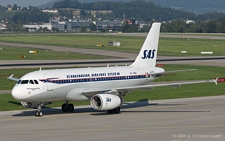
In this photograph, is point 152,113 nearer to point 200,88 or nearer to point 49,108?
point 49,108

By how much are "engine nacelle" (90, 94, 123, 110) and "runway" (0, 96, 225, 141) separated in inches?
33.8

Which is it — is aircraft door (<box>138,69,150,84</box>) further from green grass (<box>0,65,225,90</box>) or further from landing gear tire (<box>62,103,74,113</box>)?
green grass (<box>0,65,225,90</box>)

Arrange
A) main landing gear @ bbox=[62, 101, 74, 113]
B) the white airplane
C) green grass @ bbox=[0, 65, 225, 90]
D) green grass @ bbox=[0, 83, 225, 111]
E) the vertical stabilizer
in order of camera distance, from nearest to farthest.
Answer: the white airplane
main landing gear @ bbox=[62, 101, 74, 113]
the vertical stabilizer
green grass @ bbox=[0, 83, 225, 111]
green grass @ bbox=[0, 65, 225, 90]

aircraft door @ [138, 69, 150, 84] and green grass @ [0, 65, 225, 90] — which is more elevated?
aircraft door @ [138, 69, 150, 84]

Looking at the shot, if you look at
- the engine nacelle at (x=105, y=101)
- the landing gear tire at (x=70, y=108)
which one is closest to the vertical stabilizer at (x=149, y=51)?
the engine nacelle at (x=105, y=101)

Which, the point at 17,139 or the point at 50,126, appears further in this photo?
the point at 50,126

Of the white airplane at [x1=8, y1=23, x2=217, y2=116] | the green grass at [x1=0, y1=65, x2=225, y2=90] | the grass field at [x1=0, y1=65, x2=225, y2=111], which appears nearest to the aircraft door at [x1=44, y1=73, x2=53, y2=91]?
the white airplane at [x1=8, y1=23, x2=217, y2=116]

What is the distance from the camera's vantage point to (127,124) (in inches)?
1619

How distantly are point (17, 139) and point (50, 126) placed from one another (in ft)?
17.8

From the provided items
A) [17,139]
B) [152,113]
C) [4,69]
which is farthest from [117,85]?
[4,69]

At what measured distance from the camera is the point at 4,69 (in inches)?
3351

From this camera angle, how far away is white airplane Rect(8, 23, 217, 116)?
44.3 metres

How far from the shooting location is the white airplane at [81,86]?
145 feet

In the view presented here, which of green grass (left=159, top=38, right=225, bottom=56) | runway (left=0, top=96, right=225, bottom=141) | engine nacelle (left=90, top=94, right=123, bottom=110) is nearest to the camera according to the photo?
runway (left=0, top=96, right=225, bottom=141)
